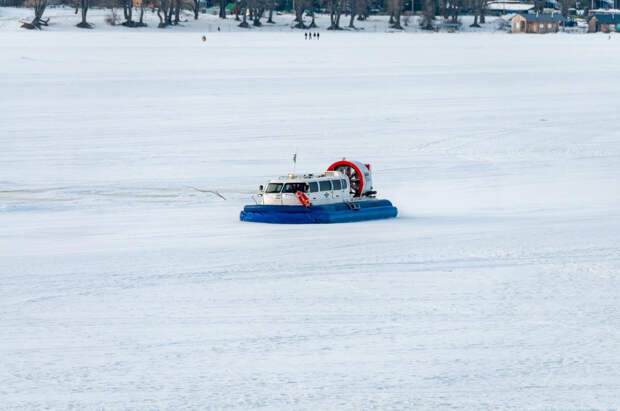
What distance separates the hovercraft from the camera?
63.6 feet

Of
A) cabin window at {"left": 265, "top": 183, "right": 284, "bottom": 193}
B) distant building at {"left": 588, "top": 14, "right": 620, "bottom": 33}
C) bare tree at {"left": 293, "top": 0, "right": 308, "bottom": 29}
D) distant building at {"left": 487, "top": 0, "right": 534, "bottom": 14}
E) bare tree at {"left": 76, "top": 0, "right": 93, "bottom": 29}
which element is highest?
distant building at {"left": 487, "top": 0, "right": 534, "bottom": 14}

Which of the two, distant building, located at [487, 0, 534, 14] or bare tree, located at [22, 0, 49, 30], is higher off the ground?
distant building, located at [487, 0, 534, 14]

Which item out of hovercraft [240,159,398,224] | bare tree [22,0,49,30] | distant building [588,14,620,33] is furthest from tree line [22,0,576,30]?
hovercraft [240,159,398,224]

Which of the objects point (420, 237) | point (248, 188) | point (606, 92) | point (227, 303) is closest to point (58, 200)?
point (248, 188)

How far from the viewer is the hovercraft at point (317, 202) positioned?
1938 cm

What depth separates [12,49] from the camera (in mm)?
67812

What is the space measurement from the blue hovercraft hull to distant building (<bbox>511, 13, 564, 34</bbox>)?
117 meters

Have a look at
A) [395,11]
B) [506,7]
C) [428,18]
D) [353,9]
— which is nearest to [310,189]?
[353,9]

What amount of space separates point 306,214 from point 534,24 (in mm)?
120233

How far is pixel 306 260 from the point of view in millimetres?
16156

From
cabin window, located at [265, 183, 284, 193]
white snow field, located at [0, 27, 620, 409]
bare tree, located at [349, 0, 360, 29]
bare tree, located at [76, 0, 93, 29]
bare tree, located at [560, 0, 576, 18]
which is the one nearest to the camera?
white snow field, located at [0, 27, 620, 409]

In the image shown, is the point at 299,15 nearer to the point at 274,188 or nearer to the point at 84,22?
the point at 84,22

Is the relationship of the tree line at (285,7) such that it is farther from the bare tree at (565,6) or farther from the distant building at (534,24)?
the bare tree at (565,6)

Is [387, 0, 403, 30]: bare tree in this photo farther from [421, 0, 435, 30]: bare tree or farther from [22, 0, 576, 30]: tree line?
[421, 0, 435, 30]: bare tree
